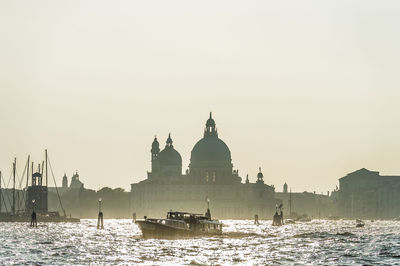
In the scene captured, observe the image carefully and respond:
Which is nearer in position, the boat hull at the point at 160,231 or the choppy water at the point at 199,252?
the choppy water at the point at 199,252

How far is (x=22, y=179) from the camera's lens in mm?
190875

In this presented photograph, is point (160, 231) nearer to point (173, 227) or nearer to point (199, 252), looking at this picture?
point (173, 227)

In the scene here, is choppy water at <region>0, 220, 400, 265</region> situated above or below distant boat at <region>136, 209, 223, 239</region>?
below

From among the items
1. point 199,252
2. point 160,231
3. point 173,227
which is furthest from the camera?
point 160,231

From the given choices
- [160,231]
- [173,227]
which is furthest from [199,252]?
[160,231]

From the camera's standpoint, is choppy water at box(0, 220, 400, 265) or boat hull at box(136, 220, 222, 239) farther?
boat hull at box(136, 220, 222, 239)

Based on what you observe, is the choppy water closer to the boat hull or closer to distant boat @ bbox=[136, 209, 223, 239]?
the boat hull

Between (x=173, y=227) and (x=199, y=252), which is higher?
(x=173, y=227)

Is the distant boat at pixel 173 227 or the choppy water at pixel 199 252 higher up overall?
the distant boat at pixel 173 227

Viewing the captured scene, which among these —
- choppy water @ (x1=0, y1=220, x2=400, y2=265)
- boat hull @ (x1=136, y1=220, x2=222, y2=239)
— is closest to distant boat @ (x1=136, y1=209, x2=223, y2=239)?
boat hull @ (x1=136, y1=220, x2=222, y2=239)

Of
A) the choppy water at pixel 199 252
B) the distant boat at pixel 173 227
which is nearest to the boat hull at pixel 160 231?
the distant boat at pixel 173 227

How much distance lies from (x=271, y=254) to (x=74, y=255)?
13937 mm

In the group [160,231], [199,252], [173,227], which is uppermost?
[173,227]

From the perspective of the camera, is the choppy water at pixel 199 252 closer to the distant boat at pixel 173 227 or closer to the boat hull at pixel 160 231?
the boat hull at pixel 160 231
